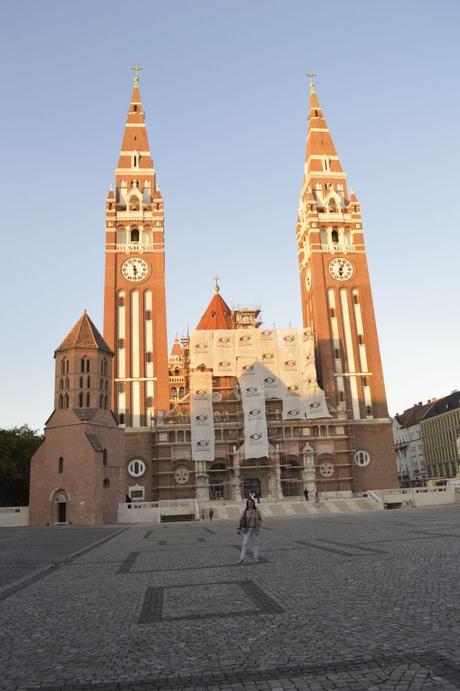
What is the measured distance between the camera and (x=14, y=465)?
2319 inches

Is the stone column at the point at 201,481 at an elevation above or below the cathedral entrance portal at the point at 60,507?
above

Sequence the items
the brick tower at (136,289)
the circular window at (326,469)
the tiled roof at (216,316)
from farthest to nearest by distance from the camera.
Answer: the tiled roof at (216,316) < the brick tower at (136,289) < the circular window at (326,469)

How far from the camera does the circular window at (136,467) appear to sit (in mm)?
58281

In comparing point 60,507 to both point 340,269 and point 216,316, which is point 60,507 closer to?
point 216,316

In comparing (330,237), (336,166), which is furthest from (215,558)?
(336,166)

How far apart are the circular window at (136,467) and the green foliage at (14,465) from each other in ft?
38.7

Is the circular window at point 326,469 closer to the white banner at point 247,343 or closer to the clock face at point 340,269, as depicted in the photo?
the white banner at point 247,343

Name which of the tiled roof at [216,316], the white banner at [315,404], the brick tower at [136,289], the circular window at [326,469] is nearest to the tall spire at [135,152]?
the brick tower at [136,289]

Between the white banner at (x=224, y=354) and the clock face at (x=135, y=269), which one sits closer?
the white banner at (x=224, y=354)

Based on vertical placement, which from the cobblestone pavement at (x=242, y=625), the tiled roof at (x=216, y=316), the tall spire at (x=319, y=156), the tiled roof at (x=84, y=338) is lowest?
the cobblestone pavement at (x=242, y=625)

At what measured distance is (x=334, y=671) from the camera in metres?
5.44

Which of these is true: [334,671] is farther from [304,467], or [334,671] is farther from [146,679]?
[304,467]

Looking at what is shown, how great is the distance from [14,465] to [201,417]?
19849mm

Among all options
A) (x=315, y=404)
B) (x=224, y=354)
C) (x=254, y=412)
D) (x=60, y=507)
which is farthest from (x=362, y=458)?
(x=60, y=507)
